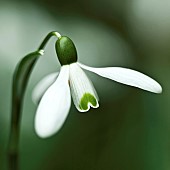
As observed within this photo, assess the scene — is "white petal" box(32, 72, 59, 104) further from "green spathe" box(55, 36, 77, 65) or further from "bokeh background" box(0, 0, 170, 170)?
"bokeh background" box(0, 0, 170, 170)

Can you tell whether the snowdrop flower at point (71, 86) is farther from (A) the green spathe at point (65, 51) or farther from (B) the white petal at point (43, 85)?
(B) the white petal at point (43, 85)

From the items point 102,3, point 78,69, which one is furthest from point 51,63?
point 78,69

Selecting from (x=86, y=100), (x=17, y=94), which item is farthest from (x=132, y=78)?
(x=17, y=94)

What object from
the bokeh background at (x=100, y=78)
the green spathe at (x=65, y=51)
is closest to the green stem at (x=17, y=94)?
the green spathe at (x=65, y=51)

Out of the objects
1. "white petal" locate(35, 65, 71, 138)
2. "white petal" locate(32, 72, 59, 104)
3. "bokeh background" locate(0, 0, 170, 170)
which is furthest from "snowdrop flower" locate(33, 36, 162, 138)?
"bokeh background" locate(0, 0, 170, 170)

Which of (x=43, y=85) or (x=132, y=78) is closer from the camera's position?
(x=132, y=78)

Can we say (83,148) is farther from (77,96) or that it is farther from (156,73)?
(77,96)

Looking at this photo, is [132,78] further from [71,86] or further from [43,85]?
[43,85]
